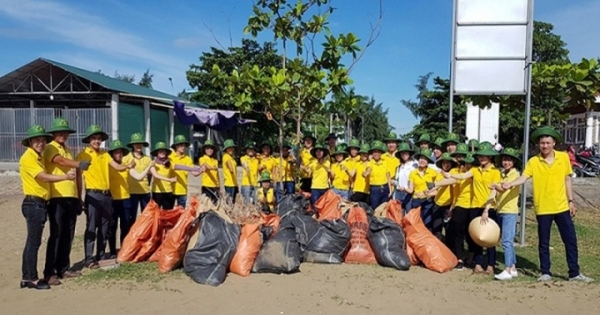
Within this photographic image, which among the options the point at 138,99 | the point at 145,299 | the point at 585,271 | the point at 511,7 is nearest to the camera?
the point at 145,299

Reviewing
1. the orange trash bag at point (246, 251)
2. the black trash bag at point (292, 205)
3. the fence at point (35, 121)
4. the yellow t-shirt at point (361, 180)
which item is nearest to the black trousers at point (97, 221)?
the orange trash bag at point (246, 251)

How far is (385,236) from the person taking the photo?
502 cm

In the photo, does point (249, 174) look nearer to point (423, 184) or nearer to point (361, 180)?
point (361, 180)

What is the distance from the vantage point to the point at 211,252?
14.7 feet

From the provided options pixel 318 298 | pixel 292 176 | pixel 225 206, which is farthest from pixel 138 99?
pixel 318 298

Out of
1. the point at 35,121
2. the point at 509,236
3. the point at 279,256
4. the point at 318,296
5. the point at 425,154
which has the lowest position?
the point at 318,296

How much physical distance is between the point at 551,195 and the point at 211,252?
10.8 feet

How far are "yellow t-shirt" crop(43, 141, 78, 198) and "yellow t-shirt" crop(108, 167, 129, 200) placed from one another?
2.05ft

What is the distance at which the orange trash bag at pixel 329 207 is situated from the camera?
18.3ft

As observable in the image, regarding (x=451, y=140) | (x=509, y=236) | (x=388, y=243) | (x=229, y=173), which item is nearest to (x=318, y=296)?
(x=388, y=243)

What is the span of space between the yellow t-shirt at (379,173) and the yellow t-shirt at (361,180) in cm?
12

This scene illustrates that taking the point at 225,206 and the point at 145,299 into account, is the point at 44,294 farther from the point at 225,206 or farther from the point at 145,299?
the point at 225,206

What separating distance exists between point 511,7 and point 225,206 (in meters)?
4.73

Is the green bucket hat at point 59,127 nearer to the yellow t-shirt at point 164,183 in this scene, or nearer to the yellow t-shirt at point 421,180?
the yellow t-shirt at point 164,183
